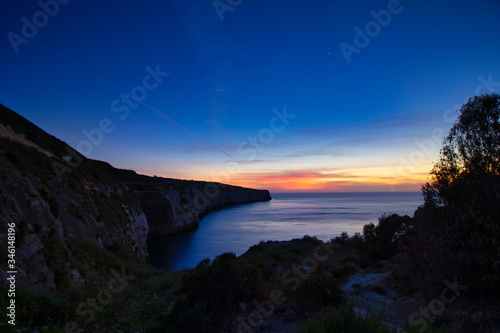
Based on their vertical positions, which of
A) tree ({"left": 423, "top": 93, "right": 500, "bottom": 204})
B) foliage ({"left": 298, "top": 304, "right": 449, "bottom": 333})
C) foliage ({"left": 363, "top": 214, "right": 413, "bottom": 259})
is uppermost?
tree ({"left": 423, "top": 93, "right": 500, "bottom": 204})

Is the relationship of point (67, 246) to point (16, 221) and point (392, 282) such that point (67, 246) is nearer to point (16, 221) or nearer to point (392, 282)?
point (16, 221)

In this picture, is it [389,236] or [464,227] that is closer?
[464,227]

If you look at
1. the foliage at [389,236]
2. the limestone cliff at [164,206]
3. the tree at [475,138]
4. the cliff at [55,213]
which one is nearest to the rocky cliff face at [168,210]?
the limestone cliff at [164,206]

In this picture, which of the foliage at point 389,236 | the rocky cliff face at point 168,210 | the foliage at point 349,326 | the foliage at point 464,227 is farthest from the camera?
the rocky cliff face at point 168,210

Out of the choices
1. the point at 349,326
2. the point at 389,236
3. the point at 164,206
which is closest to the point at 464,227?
the point at 349,326

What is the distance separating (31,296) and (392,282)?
35.5 ft

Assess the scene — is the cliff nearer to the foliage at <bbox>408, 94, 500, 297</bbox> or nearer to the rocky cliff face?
the foliage at <bbox>408, 94, 500, 297</bbox>

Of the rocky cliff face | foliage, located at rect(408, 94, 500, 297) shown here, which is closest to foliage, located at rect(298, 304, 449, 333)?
foliage, located at rect(408, 94, 500, 297)

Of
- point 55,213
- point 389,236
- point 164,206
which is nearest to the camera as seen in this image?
point 55,213

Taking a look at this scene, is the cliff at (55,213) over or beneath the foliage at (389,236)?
over

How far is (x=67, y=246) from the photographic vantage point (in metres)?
10.7

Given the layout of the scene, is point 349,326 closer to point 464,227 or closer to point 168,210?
point 464,227

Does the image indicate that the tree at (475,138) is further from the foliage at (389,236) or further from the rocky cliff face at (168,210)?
the rocky cliff face at (168,210)

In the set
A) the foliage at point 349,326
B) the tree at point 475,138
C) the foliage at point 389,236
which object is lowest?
the foliage at point 389,236
